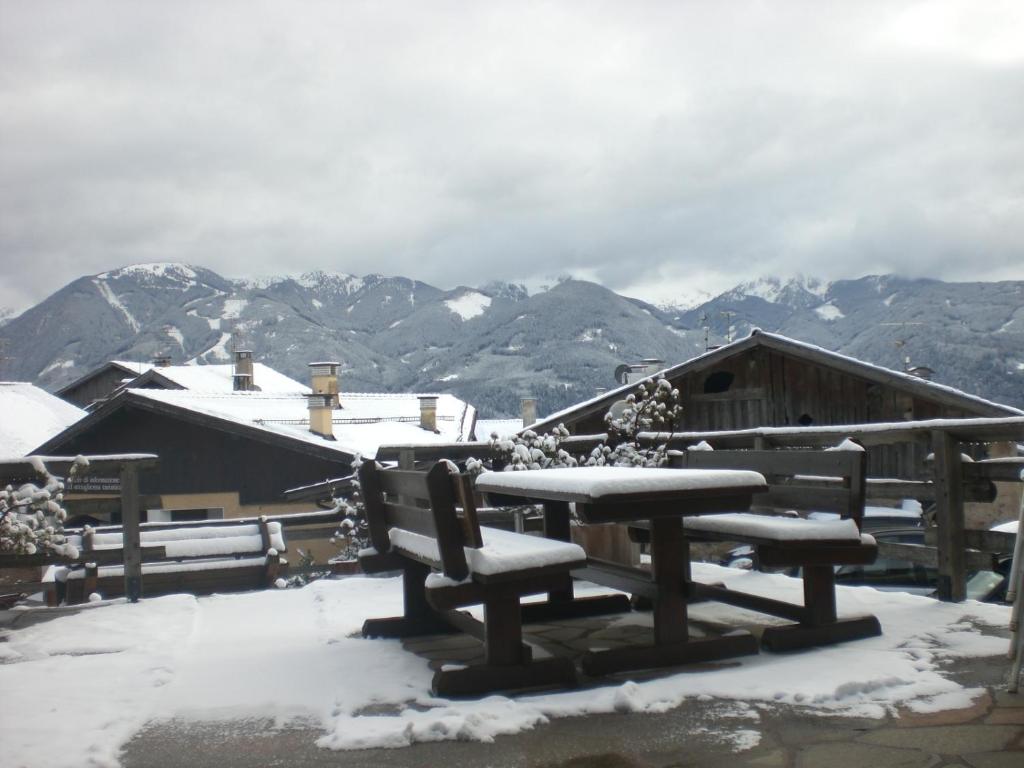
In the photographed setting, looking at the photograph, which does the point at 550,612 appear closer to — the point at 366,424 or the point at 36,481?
the point at 36,481

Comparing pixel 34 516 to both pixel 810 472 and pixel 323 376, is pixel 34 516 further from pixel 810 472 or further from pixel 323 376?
pixel 323 376

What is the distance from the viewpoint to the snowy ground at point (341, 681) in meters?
3.22

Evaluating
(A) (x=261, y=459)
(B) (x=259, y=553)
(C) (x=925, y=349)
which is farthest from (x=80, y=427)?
(C) (x=925, y=349)

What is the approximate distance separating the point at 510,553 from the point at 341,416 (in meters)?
25.6

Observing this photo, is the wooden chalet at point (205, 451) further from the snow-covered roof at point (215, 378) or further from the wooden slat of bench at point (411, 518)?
the wooden slat of bench at point (411, 518)

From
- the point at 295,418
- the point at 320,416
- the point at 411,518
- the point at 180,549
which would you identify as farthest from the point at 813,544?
the point at 295,418

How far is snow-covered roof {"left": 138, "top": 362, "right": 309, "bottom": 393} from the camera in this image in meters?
36.6

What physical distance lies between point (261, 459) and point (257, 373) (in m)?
21.7

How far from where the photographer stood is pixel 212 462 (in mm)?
21672

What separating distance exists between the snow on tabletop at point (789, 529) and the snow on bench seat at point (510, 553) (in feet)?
2.69

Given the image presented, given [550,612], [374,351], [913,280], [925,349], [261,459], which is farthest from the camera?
[374,351]

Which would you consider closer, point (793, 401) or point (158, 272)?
point (793, 401)

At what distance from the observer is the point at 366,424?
2772 centimetres

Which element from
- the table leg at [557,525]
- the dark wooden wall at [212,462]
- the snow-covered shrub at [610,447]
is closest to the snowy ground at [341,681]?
the table leg at [557,525]
